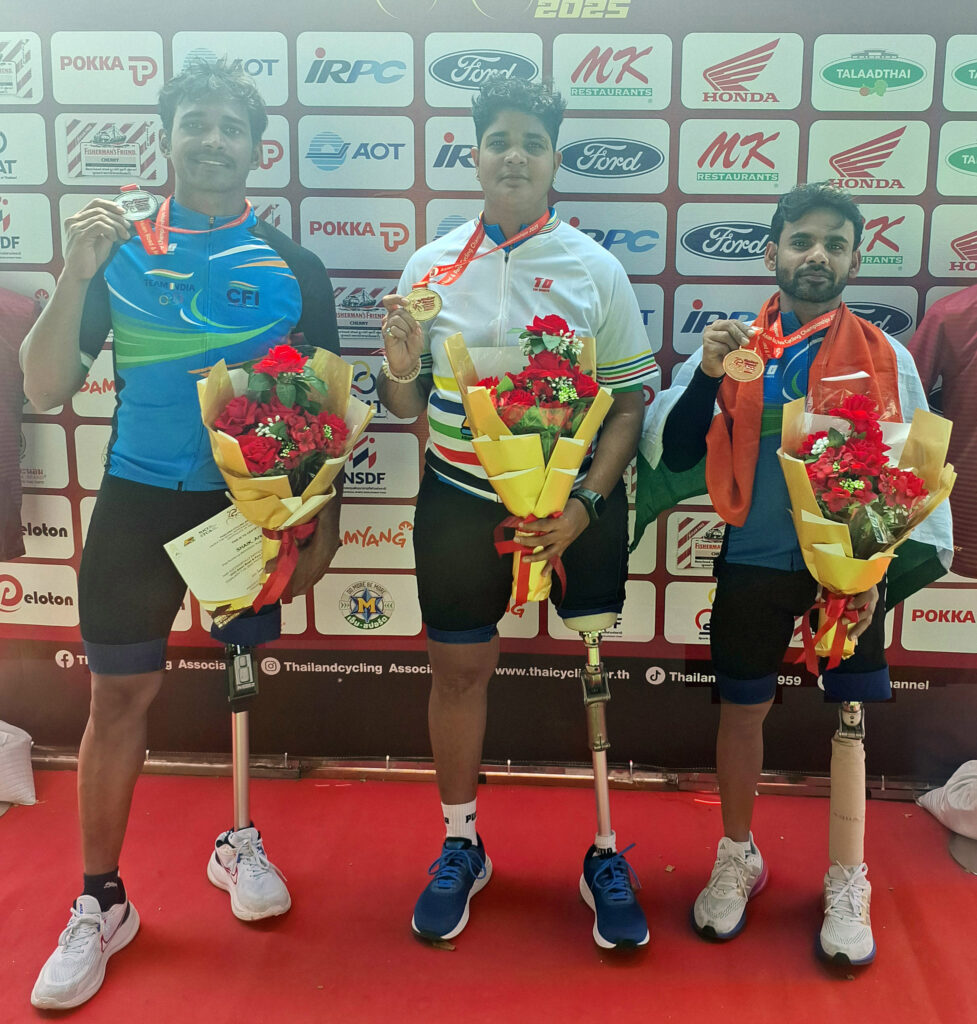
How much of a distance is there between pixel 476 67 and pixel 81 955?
266cm

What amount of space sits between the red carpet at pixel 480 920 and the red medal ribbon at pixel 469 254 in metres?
1.70

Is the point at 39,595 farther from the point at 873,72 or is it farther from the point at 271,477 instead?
the point at 873,72

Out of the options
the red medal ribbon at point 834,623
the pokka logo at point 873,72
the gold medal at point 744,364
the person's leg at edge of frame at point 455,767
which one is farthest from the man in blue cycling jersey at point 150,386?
the pokka logo at point 873,72

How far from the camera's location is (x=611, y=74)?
2.56m

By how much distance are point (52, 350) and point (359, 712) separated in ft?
5.23

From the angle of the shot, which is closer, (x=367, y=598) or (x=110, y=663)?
(x=110, y=663)

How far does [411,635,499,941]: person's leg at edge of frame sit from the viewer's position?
7.27 feet

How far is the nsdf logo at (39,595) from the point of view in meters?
2.95

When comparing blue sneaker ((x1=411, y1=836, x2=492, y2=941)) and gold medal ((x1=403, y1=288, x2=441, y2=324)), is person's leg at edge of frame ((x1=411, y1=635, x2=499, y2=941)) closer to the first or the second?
blue sneaker ((x1=411, y1=836, x2=492, y2=941))

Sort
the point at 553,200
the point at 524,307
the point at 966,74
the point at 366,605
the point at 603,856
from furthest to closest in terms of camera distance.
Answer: the point at 366,605 → the point at 553,200 → the point at 966,74 → the point at 603,856 → the point at 524,307

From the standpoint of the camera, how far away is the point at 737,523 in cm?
209

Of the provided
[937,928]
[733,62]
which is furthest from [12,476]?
[937,928]

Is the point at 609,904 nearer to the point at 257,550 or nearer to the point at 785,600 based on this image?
the point at 785,600

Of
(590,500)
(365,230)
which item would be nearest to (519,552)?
(590,500)
